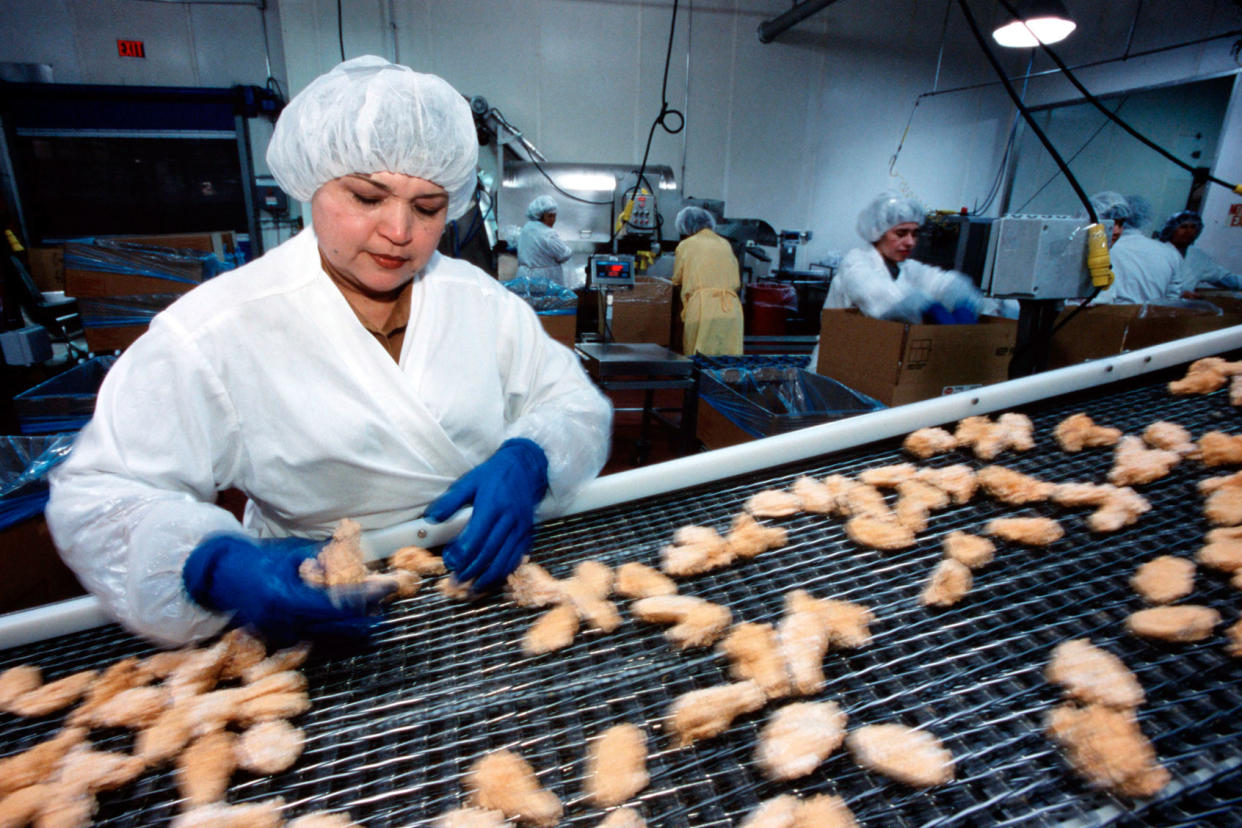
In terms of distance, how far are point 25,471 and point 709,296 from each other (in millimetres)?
4055

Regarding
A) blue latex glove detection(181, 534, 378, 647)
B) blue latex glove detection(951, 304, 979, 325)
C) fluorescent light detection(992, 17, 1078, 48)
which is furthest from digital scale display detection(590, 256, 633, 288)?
blue latex glove detection(181, 534, 378, 647)

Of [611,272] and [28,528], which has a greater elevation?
[611,272]

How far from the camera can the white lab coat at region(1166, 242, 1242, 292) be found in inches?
199

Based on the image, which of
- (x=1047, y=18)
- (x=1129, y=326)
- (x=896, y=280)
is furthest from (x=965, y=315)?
(x=1047, y=18)

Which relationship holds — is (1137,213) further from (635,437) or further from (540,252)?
(540,252)

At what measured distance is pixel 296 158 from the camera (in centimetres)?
112

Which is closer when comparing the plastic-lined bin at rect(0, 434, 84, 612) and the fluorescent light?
the plastic-lined bin at rect(0, 434, 84, 612)

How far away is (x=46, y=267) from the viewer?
6246mm

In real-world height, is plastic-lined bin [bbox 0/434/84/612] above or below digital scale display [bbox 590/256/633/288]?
below

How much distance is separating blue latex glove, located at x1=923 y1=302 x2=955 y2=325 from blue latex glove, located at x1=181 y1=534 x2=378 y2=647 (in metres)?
2.67

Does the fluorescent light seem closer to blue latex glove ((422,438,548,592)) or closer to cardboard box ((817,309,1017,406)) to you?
cardboard box ((817,309,1017,406))

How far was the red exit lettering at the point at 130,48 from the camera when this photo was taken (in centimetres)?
655

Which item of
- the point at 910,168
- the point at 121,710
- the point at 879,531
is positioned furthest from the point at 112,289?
the point at 910,168

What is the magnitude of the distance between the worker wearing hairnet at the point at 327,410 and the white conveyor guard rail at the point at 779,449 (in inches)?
1.7
